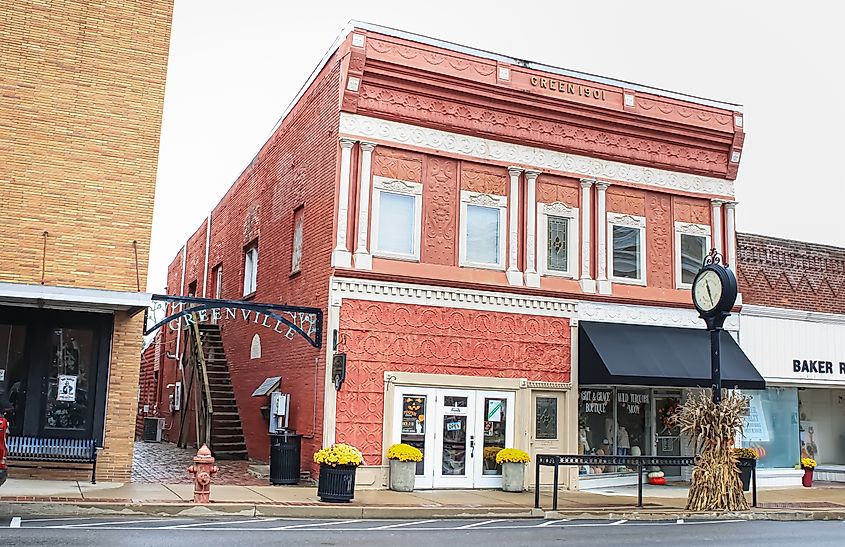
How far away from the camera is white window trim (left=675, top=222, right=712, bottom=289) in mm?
23219

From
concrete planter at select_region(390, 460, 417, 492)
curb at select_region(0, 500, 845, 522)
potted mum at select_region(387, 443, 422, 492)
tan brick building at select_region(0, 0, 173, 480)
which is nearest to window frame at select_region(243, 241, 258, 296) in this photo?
tan brick building at select_region(0, 0, 173, 480)

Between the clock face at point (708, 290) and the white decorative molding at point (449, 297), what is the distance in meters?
3.46

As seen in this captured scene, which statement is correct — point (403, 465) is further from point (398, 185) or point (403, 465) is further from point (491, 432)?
point (398, 185)

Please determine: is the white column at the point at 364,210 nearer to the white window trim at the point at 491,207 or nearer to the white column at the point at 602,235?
the white window trim at the point at 491,207

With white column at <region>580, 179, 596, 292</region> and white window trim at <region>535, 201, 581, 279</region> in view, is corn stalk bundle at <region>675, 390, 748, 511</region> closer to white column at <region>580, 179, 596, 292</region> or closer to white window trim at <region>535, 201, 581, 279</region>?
white column at <region>580, 179, 596, 292</region>

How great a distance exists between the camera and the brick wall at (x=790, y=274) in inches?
967

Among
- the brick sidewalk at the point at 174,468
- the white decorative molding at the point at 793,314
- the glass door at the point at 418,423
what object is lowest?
the brick sidewalk at the point at 174,468

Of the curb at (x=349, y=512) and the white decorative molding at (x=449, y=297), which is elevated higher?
the white decorative molding at (x=449, y=297)

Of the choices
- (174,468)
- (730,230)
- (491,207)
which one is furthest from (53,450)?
(730,230)

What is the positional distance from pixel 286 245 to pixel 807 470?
1509cm

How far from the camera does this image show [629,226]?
22719 mm

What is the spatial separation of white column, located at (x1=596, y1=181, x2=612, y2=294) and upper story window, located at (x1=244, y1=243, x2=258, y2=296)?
410 inches

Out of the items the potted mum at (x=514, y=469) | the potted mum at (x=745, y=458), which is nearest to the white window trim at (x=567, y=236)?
the potted mum at (x=514, y=469)

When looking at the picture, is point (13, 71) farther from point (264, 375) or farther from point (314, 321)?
point (264, 375)
